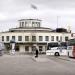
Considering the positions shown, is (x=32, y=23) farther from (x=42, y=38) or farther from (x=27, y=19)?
(x=42, y=38)

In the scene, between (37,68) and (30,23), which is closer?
(37,68)

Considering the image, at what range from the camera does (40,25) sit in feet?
476

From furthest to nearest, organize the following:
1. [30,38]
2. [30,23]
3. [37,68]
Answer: [30,23], [30,38], [37,68]

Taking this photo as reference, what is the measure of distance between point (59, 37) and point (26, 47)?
40.9 feet

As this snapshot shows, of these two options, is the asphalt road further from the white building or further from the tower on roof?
the tower on roof

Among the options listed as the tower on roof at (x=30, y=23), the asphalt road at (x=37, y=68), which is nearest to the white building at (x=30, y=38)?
the tower on roof at (x=30, y=23)

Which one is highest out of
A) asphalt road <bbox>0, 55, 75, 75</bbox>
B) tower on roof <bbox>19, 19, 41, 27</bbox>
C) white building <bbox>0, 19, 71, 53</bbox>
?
tower on roof <bbox>19, 19, 41, 27</bbox>

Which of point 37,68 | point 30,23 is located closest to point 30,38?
point 30,23

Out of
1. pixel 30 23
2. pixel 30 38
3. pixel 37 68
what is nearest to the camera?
pixel 37 68

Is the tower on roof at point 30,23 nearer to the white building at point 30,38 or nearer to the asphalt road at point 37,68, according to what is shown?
the white building at point 30,38

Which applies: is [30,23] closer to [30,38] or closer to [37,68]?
[30,38]

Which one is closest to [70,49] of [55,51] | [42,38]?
[55,51]

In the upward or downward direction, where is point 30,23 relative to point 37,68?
upward

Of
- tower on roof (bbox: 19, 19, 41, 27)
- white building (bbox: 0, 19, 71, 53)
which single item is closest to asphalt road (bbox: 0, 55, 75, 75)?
white building (bbox: 0, 19, 71, 53)
